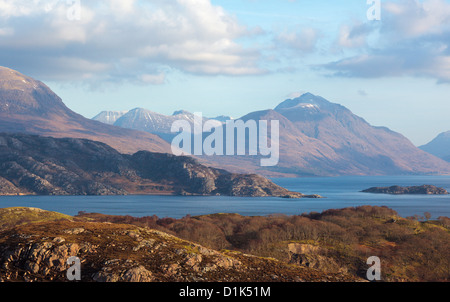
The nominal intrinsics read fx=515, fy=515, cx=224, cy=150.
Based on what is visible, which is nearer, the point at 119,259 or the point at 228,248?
the point at 119,259

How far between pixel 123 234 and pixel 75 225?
5530 mm

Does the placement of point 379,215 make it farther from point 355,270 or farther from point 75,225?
point 75,225

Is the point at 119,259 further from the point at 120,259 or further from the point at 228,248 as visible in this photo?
the point at 228,248

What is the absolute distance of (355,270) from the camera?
318 feet

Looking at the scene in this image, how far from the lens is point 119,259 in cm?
4962

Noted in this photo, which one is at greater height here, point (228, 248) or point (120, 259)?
point (120, 259)

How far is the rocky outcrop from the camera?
47344mm

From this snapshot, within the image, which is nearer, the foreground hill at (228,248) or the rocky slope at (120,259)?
the rocky slope at (120,259)

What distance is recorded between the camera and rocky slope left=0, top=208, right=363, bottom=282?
4734cm

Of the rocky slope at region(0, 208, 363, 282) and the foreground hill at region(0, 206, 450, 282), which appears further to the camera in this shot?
the foreground hill at region(0, 206, 450, 282)

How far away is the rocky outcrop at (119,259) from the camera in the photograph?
47344 mm

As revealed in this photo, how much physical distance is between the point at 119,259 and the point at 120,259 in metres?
0.10

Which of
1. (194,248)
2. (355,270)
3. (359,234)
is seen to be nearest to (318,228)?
(359,234)

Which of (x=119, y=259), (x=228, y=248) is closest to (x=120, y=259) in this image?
(x=119, y=259)
